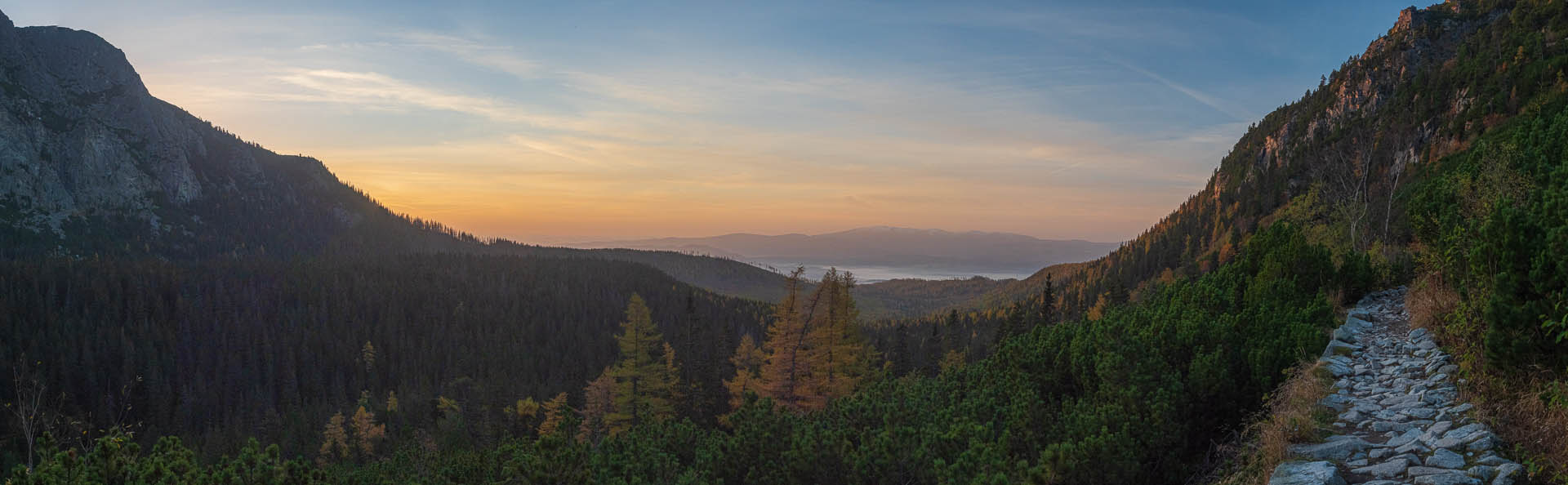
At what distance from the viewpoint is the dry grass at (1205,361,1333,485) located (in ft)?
22.4

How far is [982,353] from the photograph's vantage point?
85812 millimetres

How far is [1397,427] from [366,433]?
9015 cm

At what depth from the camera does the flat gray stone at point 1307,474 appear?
224 inches

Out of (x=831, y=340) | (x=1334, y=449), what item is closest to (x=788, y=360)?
(x=831, y=340)

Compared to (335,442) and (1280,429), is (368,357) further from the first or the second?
(1280,429)

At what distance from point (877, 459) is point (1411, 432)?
21.4 feet

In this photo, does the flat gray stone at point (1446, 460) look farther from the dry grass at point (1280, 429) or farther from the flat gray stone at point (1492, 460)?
the dry grass at point (1280, 429)

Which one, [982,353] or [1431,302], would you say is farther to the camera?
[982,353]

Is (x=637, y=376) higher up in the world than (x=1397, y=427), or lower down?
lower down

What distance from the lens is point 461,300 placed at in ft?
497

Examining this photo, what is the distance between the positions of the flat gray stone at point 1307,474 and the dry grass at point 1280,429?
0.27m

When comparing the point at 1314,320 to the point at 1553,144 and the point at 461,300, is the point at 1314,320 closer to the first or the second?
the point at 1553,144

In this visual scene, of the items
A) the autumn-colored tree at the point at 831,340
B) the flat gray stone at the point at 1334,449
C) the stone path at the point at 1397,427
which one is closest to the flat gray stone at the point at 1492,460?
the stone path at the point at 1397,427

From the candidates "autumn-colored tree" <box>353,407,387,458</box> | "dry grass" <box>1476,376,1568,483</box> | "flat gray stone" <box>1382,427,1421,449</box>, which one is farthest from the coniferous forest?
"flat gray stone" <box>1382,427,1421,449</box>
